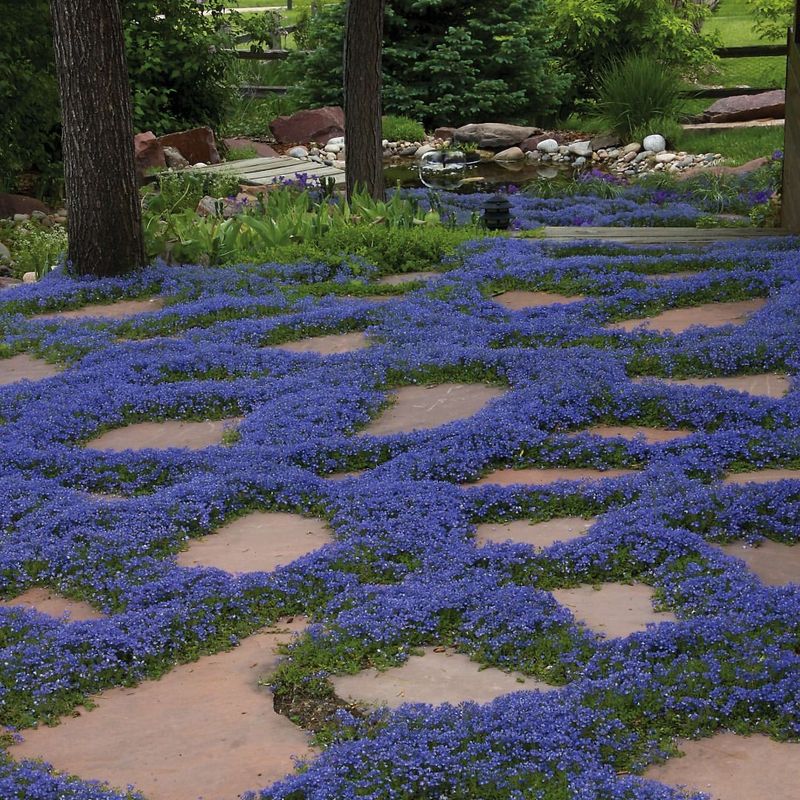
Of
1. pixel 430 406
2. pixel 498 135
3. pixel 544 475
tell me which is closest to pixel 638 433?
pixel 544 475

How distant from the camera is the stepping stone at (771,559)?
354 centimetres

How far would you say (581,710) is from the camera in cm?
291

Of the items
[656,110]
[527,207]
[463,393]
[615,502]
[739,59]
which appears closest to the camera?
[615,502]

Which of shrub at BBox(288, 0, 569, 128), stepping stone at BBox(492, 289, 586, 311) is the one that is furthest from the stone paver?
shrub at BBox(288, 0, 569, 128)

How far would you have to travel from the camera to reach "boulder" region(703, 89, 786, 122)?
1716cm

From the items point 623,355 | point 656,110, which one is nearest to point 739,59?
point 656,110

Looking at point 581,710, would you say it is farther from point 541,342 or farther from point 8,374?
point 8,374

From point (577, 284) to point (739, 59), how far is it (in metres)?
18.1

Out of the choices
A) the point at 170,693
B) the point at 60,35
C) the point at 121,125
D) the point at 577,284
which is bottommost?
the point at 170,693

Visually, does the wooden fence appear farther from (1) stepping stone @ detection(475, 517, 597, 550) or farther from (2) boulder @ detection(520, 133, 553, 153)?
(2) boulder @ detection(520, 133, 553, 153)

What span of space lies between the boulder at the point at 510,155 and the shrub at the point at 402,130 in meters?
1.59

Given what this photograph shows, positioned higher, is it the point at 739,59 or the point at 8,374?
the point at 739,59

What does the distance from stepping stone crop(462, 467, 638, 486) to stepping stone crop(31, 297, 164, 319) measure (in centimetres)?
322

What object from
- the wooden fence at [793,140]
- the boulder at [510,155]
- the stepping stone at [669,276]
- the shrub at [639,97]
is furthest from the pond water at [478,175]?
the stepping stone at [669,276]
